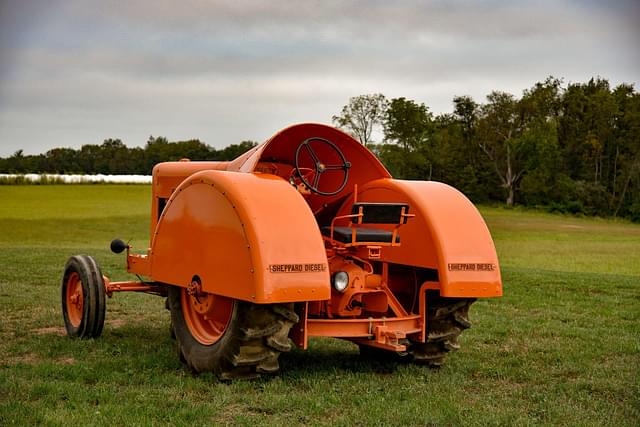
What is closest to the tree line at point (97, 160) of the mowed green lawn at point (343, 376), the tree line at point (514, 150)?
the tree line at point (514, 150)

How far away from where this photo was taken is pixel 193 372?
639cm

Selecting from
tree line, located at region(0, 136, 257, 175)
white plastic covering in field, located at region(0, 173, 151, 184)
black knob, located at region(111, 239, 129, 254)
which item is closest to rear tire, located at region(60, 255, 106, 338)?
black knob, located at region(111, 239, 129, 254)

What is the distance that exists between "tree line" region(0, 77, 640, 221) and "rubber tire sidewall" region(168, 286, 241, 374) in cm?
3712

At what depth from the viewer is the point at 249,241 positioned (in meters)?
5.66

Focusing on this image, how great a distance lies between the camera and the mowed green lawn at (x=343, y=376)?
5230 mm

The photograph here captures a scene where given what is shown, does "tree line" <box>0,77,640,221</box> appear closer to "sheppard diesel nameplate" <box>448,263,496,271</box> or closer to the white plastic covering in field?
the white plastic covering in field

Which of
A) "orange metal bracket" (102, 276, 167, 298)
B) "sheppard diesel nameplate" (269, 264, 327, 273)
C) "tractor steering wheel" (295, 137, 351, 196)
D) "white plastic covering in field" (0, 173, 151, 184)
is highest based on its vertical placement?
"white plastic covering in field" (0, 173, 151, 184)

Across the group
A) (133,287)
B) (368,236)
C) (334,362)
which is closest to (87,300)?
(133,287)

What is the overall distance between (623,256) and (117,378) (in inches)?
956

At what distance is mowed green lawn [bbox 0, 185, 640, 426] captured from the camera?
206 inches

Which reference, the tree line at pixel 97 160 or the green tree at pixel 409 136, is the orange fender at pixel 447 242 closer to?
the tree line at pixel 97 160

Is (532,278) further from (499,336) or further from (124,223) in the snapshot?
(124,223)

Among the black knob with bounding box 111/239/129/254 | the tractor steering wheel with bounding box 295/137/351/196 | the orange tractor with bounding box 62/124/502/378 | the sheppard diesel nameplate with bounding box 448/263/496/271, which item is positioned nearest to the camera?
the orange tractor with bounding box 62/124/502/378

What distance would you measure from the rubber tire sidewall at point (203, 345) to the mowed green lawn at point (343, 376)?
115mm
